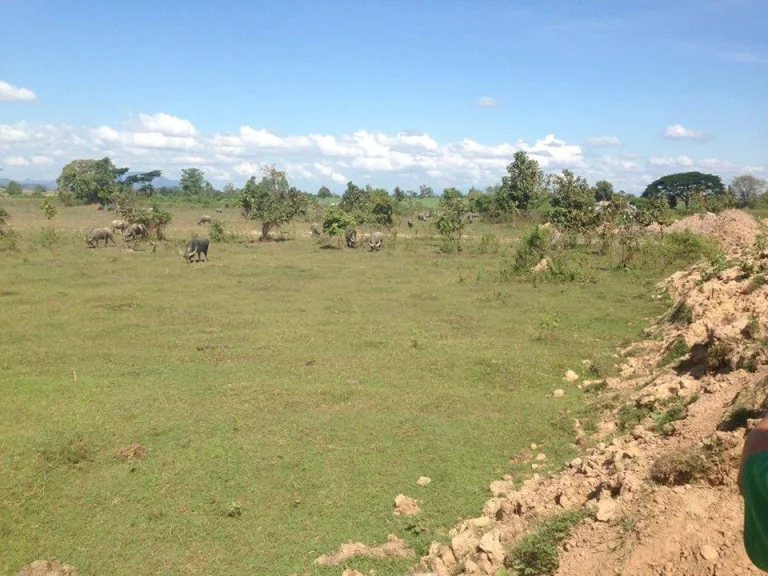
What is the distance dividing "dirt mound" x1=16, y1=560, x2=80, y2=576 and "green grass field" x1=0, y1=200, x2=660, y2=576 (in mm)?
149

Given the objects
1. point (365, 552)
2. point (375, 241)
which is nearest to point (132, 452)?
point (365, 552)

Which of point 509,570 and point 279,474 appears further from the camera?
point 279,474

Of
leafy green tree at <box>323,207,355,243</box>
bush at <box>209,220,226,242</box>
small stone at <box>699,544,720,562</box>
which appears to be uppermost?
leafy green tree at <box>323,207,355,243</box>

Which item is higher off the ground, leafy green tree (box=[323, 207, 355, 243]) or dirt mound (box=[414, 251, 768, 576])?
leafy green tree (box=[323, 207, 355, 243])

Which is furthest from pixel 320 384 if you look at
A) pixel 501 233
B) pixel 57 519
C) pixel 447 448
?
pixel 501 233

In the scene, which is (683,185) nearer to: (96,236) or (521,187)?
(521,187)

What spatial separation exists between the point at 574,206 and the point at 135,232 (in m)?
22.7

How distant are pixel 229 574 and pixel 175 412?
4.35 meters

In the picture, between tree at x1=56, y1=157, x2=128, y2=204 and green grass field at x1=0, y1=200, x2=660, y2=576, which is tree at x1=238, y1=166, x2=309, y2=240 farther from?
tree at x1=56, y1=157, x2=128, y2=204

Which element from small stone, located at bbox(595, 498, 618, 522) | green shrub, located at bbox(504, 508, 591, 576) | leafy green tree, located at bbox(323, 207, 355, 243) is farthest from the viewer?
leafy green tree, located at bbox(323, 207, 355, 243)

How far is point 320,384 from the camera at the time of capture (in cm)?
1091

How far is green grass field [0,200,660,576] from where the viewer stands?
6.51 m

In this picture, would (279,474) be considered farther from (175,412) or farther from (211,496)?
(175,412)

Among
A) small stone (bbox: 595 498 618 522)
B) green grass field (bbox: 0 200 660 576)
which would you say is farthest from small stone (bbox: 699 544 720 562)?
green grass field (bbox: 0 200 660 576)
